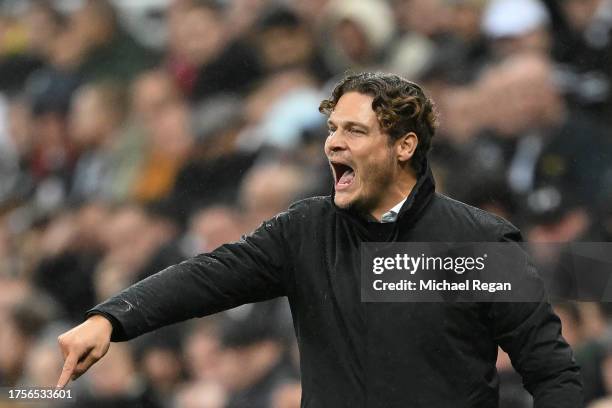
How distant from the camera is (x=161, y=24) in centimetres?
598

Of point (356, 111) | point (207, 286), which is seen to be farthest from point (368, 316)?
point (356, 111)

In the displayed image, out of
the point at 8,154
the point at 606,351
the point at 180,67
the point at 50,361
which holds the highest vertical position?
the point at 180,67

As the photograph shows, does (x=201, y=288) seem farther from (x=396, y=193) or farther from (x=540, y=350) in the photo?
(x=540, y=350)

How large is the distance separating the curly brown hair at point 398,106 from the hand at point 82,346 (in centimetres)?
83

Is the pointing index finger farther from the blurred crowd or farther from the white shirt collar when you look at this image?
the blurred crowd

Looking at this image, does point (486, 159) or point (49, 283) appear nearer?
point (486, 159)

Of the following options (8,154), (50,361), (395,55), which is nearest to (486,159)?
(395,55)

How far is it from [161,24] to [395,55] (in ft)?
4.53

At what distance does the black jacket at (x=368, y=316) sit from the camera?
2791 millimetres

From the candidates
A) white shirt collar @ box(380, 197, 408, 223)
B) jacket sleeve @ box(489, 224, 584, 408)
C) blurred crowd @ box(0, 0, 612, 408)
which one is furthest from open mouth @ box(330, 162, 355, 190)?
blurred crowd @ box(0, 0, 612, 408)

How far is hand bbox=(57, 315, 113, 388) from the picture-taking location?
264 cm

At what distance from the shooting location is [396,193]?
9.98 feet

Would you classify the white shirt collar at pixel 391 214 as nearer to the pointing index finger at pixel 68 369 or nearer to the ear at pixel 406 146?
the ear at pixel 406 146

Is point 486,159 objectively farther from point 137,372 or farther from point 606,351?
point 137,372
